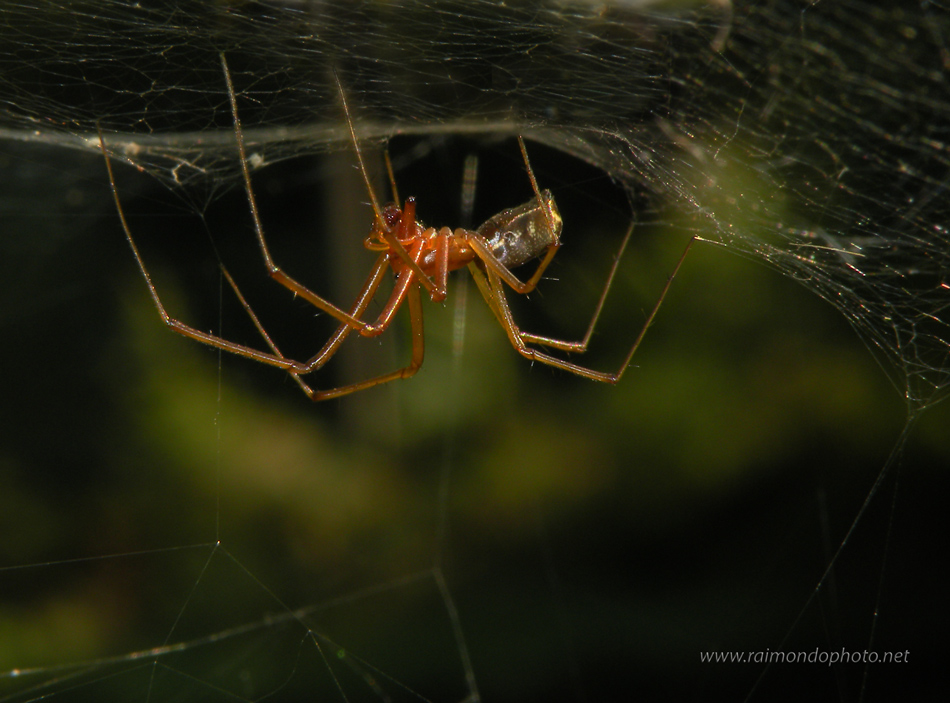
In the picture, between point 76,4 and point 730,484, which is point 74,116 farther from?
point 730,484

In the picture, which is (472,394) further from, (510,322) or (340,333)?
(340,333)

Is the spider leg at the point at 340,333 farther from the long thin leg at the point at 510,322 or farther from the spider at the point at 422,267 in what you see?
the long thin leg at the point at 510,322

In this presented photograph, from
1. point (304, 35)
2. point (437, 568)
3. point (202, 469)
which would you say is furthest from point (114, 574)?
point (304, 35)

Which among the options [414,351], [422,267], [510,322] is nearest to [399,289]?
[422,267]

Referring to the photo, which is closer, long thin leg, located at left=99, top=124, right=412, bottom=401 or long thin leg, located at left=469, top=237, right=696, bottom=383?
long thin leg, located at left=99, top=124, right=412, bottom=401

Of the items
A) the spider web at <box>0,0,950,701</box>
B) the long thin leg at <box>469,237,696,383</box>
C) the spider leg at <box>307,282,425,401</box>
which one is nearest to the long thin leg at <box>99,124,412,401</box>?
the spider leg at <box>307,282,425,401</box>

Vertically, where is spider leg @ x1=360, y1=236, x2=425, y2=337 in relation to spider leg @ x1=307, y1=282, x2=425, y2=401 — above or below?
above

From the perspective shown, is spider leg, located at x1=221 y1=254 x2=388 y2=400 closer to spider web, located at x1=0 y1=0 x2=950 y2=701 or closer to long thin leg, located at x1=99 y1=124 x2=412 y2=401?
long thin leg, located at x1=99 y1=124 x2=412 y2=401

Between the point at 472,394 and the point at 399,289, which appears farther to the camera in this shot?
the point at 472,394
